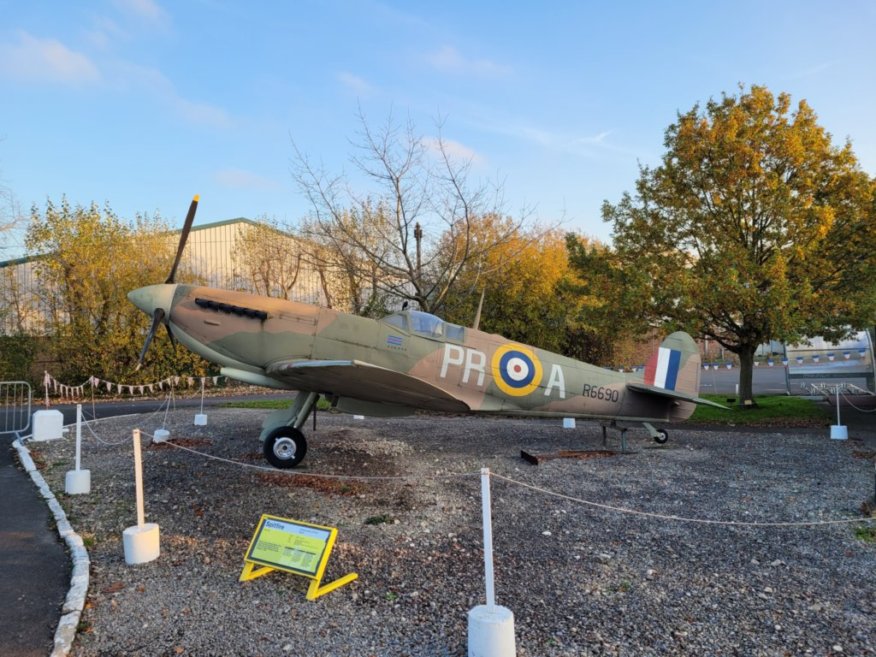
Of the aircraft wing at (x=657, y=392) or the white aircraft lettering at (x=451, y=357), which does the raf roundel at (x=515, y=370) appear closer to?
the white aircraft lettering at (x=451, y=357)

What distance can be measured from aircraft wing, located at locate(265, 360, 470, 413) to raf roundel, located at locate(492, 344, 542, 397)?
0.89 m

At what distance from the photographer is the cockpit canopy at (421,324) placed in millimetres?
8273

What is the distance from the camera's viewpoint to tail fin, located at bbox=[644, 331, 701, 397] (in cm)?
1019

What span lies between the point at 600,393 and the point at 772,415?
23.5 feet

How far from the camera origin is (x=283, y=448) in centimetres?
761

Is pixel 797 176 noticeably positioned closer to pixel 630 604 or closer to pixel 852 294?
pixel 852 294

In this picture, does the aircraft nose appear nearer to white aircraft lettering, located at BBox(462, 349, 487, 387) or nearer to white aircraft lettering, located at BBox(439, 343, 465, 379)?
white aircraft lettering, located at BBox(439, 343, 465, 379)

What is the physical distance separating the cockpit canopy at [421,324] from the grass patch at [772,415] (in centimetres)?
863

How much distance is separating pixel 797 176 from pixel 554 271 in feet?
36.0

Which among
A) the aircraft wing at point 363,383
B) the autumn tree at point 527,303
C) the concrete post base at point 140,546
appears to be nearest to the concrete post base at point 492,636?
the concrete post base at point 140,546

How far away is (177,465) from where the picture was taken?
777cm

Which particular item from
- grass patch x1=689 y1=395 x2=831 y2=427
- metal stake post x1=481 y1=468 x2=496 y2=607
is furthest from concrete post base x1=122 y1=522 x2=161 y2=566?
grass patch x1=689 y1=395 x2=831 y2=427

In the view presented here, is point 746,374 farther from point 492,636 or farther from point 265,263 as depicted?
point 265,263

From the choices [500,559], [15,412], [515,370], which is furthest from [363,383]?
[15,412]
